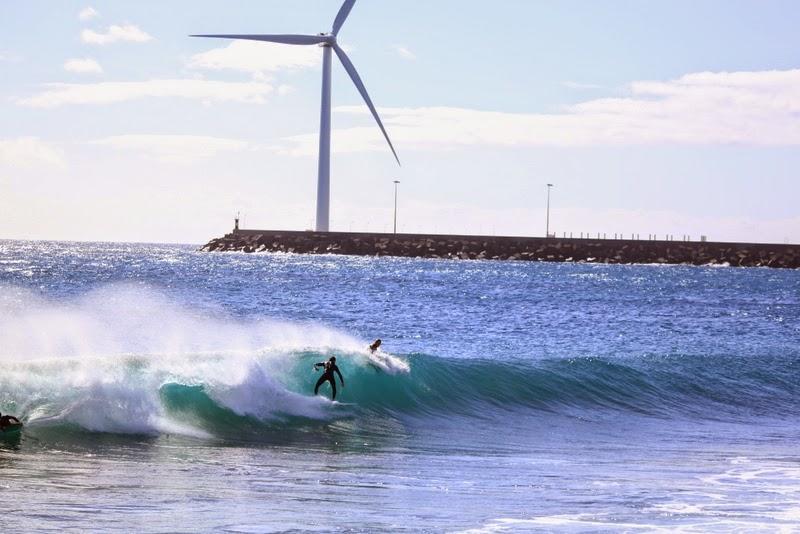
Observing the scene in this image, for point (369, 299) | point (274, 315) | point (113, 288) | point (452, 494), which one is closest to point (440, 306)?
point (369, 299)

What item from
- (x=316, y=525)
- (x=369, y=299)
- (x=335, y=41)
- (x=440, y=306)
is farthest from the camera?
(x=335, y=41)

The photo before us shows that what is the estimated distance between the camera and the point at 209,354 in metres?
30.0

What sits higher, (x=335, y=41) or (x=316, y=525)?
(x=335, y=41)

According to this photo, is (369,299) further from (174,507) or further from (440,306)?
(174,507)

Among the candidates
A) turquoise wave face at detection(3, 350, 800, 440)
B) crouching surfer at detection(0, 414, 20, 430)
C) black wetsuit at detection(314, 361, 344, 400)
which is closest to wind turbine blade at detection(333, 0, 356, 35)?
turquoise wave face at detection(3, 350, 800, 440)

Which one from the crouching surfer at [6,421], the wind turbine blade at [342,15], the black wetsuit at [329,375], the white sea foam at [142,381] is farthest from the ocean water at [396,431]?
the wind turbine blade at [342,15]

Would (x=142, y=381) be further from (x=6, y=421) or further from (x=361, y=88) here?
(x=361, y=88)

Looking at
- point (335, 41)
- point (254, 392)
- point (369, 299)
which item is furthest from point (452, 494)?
point (335, 41)

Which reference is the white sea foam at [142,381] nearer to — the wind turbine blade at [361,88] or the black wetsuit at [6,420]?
the black wetsuit at [6,420]

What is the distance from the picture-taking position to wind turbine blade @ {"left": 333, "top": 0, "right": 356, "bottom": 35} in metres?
111

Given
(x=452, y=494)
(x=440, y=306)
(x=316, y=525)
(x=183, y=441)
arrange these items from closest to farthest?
(x=316, y=525), (x=452, y=494), (x=183, y=441), (x=440, y=306)

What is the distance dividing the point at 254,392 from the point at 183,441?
13.8ft

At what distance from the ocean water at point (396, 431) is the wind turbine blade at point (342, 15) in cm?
5841

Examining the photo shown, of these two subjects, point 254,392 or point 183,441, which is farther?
point 254,392
